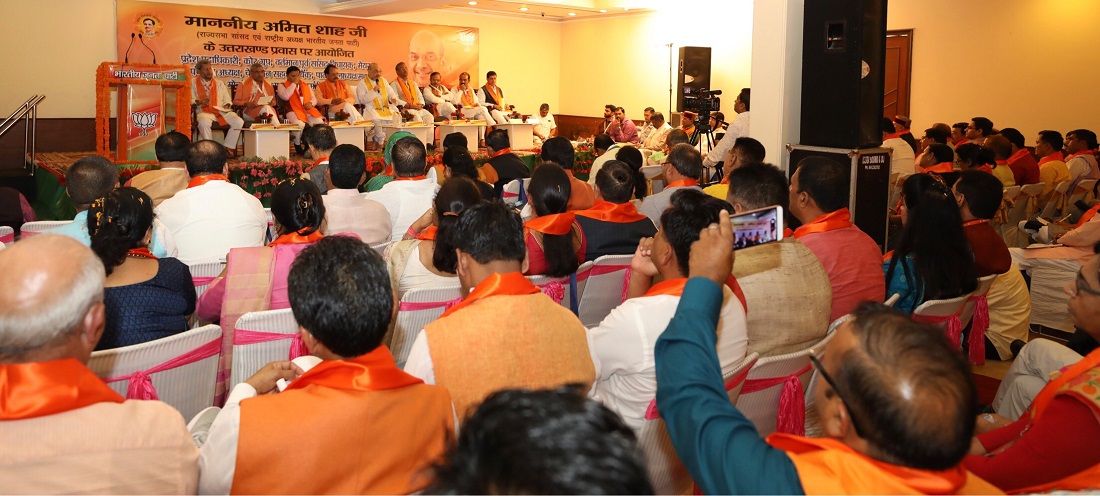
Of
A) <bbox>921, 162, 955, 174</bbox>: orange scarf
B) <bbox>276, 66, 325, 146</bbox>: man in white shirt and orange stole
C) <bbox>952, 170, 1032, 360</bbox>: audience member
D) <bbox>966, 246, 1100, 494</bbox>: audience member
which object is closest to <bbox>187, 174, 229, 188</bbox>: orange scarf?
<bbox>952, 170, 1032, 360</bbox>: audience member

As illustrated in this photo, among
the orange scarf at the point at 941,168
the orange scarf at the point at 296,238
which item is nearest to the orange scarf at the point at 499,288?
the orange scarf at the point at 296,238

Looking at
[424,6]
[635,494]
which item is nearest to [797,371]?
[635,494]

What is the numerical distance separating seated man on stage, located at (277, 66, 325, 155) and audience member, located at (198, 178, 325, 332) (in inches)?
351

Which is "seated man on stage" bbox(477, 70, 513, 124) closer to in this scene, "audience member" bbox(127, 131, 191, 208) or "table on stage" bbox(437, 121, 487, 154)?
"table on stage" bbox(437, 121, 487, 154)

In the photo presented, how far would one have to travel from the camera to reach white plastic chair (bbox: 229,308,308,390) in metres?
2.59

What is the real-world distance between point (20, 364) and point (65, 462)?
0.19 meters

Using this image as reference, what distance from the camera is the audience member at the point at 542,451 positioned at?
0.83 metres

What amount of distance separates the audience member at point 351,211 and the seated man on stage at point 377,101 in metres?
8.06

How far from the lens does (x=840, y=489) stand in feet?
4.00

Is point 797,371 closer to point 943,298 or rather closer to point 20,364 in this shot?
point 943,298

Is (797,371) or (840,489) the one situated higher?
(840,489)

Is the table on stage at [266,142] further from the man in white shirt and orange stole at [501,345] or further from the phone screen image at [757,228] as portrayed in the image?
the phone screen image at [757,228]

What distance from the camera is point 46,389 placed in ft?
4.83

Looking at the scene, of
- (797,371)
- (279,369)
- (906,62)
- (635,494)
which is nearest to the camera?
(635,494)
